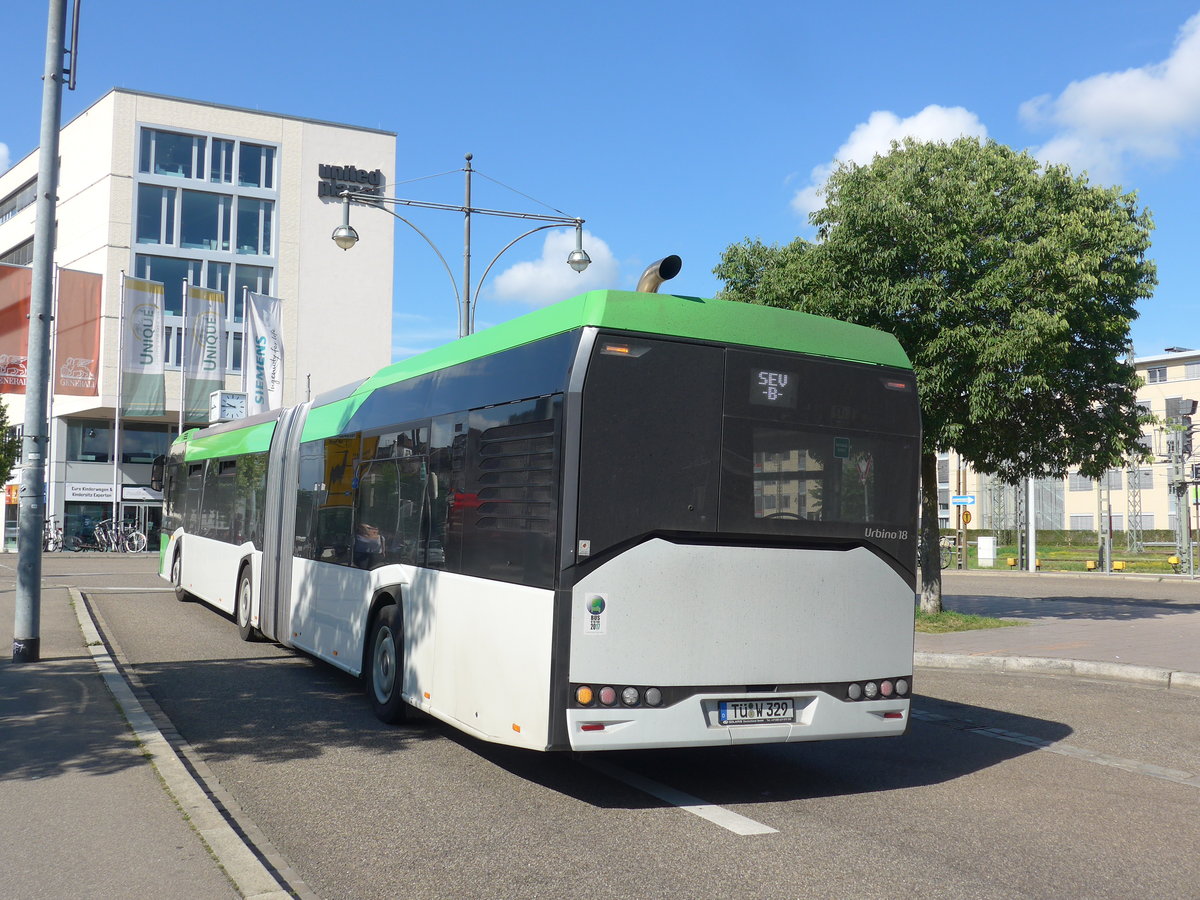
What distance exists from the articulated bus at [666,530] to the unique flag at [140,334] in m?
36.3

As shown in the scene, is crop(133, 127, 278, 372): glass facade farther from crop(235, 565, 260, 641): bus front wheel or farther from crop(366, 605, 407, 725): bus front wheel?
crop(366, 605, 407, 725): bus front wheel

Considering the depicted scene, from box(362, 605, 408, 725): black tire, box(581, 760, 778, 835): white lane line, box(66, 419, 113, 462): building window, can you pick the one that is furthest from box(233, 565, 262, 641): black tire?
box(66, 419, 113, 462): building window

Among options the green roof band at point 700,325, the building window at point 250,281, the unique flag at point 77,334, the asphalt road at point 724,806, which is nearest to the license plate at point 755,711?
the asphalt road at point 724,806

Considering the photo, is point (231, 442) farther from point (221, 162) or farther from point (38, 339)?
point (221, 162)

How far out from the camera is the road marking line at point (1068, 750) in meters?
7.61

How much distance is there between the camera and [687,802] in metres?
6.57

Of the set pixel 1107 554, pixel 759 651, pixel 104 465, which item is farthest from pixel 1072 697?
pixel 104 465

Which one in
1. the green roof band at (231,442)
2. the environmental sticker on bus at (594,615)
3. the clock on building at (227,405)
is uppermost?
the clock on building at (227,405)

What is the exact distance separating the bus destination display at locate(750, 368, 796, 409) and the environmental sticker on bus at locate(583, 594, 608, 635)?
155cm

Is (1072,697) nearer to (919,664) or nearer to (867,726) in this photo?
(919,664)

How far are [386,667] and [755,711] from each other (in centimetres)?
343

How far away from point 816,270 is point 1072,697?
7.88 m

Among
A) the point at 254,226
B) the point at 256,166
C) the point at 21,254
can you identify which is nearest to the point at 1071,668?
the point at 254,226

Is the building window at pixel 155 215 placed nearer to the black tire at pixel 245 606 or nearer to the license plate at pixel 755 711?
the black tire at pixel 245 606
